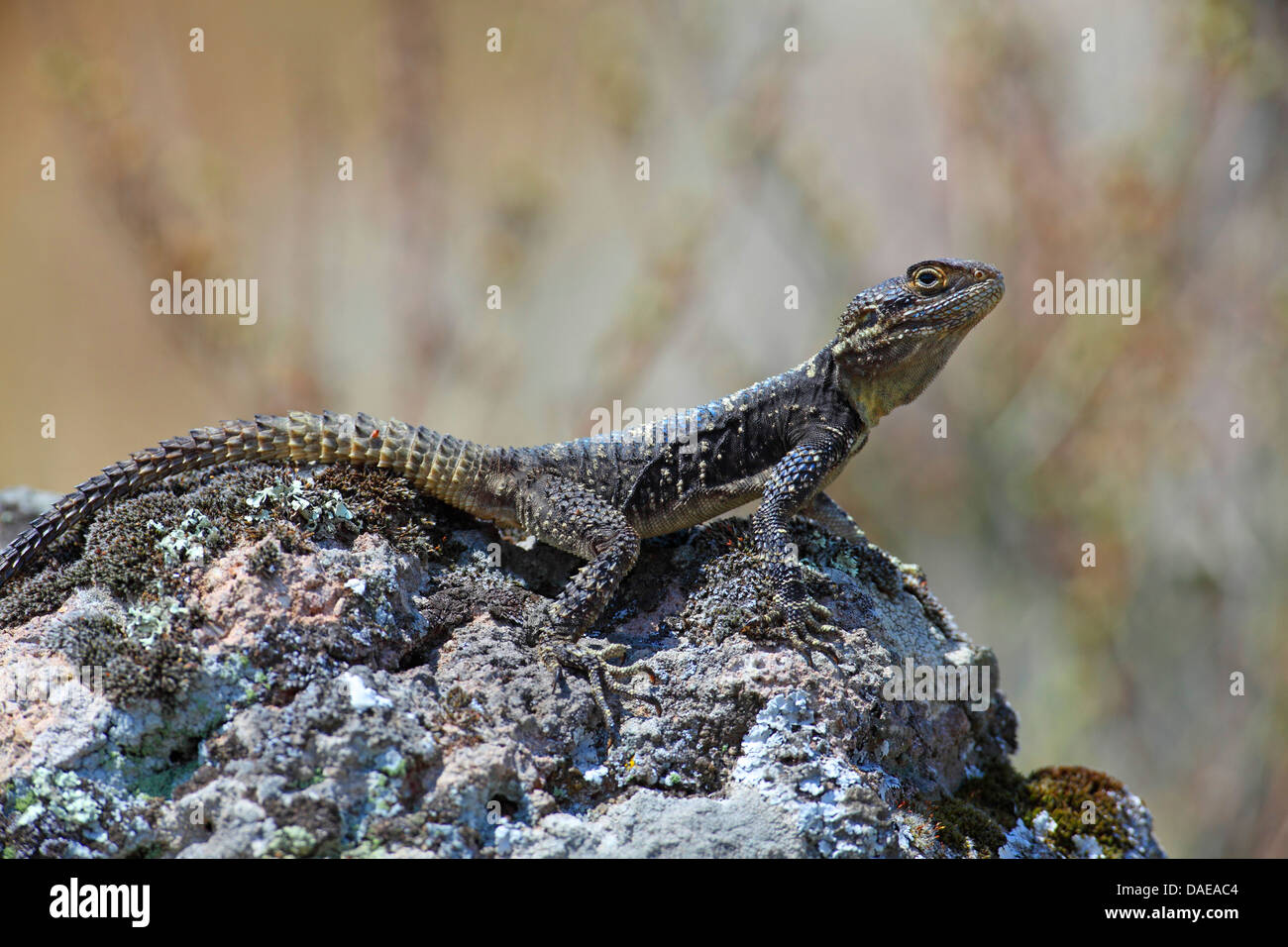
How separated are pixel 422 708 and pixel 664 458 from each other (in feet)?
7.05

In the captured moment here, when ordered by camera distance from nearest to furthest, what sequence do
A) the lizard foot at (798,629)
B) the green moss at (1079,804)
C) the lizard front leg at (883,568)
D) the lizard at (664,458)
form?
the lizard foot at (798,629), the lizard at (664,458), the green moss at (1079,804), the lizard front leg at (883,568)

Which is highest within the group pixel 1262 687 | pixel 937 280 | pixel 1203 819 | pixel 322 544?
pixel 937 280

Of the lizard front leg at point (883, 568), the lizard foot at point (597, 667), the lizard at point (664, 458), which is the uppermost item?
the lizard at point (664, 458)

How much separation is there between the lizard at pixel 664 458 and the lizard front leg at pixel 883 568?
0.18ft

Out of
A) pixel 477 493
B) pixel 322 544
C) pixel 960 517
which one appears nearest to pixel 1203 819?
pixel 960 517

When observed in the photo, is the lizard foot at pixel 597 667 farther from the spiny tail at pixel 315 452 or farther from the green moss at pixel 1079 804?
the green moss at pixel 1079 804

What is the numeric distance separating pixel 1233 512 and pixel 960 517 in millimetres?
3053

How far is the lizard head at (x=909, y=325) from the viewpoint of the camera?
18.2 feet

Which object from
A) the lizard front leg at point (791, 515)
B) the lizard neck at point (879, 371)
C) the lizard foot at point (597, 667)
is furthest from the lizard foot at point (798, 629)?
the lizard neck at point (879, 371)

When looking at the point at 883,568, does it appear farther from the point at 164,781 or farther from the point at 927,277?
the point at 164,781

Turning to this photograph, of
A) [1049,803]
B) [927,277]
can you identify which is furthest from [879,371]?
[1049,803]

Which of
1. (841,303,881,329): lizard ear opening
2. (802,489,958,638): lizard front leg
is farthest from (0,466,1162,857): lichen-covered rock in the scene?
(841,303,881,329): lizard ear opening

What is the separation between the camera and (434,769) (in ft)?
13.1
